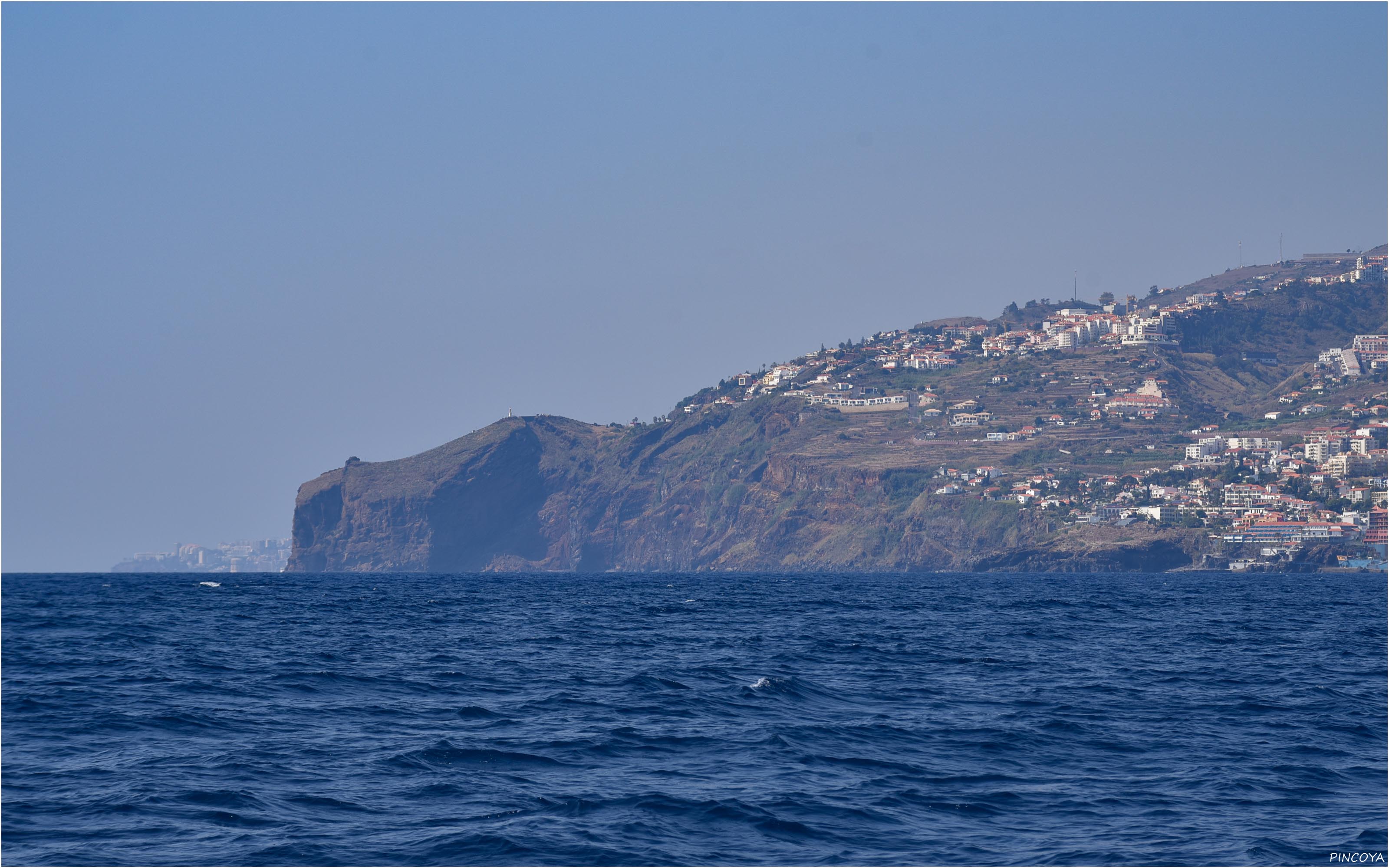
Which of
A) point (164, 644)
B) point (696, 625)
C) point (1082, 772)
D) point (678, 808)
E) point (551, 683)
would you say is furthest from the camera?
point (696, 625)

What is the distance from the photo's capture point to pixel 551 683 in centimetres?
3525

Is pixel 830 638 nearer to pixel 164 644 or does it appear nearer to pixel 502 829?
pixel 164 644

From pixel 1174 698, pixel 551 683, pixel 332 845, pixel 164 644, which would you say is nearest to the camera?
pixel 332 845

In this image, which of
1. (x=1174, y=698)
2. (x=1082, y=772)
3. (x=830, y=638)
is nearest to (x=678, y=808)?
(x=1082, y=772)

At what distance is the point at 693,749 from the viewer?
2577cm

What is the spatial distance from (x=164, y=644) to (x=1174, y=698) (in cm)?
3511

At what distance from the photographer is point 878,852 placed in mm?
18578

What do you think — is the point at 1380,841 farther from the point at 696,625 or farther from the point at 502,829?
the point at 696,625

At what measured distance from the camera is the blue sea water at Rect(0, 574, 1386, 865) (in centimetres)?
1900

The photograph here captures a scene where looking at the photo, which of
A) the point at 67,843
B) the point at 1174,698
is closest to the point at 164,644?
the point at 67,843

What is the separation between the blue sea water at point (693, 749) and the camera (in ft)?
62.3

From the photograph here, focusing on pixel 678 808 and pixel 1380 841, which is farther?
pixel 678 808

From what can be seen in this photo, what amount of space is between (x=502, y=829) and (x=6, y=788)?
903 cm

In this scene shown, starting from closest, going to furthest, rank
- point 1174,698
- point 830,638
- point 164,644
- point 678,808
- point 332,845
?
point 332,845, point 678,808, point 1174,698, point 164,644, point 830,638
